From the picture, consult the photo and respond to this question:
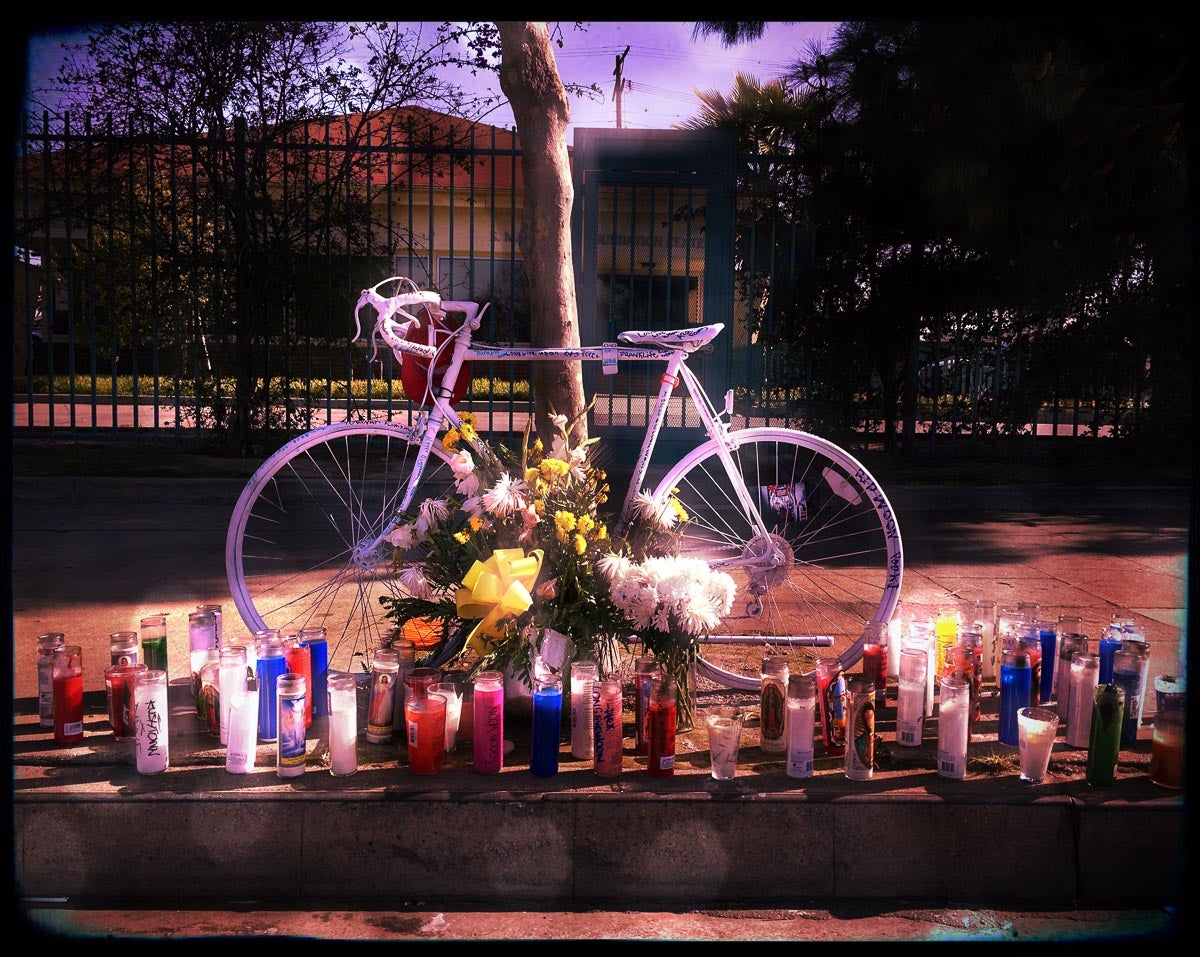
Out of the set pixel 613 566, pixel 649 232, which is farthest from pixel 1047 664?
pixel 649 232

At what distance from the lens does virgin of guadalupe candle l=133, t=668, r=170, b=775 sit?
295cm

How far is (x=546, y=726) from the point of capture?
2977 millimetres

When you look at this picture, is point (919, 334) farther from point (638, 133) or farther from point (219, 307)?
point (219, 307)

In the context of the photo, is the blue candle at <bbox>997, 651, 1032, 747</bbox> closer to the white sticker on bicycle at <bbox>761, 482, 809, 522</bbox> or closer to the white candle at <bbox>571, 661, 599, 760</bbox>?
the white sticker on bicycle at <bbox>761, 482, 809, 522</bbox>

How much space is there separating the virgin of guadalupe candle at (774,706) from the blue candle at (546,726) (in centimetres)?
66

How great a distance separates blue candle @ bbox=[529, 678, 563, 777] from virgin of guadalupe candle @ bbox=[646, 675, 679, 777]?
0.88ft

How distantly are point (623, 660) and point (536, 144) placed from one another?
2508 mm

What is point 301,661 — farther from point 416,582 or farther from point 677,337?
point 677,337

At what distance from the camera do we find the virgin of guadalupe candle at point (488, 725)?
3.00 meters

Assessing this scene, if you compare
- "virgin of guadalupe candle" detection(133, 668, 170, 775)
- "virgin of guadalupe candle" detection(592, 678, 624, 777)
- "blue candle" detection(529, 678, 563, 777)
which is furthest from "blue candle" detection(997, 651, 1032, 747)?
"virgin of guadalupe candle" detection(133, 668, 170, 775)

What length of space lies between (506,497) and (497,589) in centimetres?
32

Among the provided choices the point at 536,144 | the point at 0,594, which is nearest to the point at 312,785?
the point at 0,594

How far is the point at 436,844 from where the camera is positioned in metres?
2.82

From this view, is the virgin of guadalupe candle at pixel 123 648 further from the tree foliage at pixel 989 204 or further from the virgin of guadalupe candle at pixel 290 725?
the tree foliage at pixel 989 204
